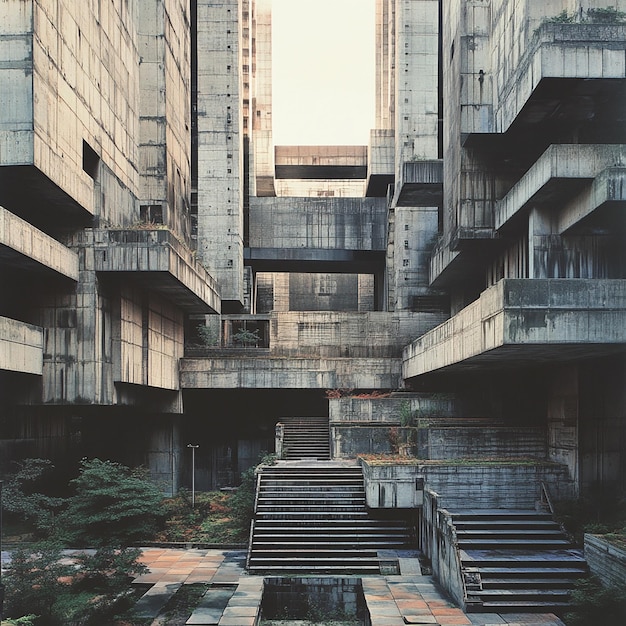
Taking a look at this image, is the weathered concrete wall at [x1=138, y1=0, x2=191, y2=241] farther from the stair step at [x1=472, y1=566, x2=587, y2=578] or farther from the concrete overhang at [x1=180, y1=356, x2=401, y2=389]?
the stair step at [x1=472, y1=566, x2=587, y2=578]

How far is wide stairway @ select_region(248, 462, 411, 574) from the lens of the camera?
17.3 m

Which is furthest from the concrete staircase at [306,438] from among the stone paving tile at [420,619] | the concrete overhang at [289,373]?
the stone paving tile at [420,619]

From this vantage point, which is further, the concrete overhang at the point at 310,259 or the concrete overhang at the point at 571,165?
the concrete overhang at the point at 310,259

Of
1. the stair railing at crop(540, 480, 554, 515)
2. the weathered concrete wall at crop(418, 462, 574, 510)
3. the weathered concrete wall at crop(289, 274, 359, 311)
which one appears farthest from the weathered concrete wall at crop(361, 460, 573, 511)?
the weathered concrete wall at crop(289, 274, 359, 311)

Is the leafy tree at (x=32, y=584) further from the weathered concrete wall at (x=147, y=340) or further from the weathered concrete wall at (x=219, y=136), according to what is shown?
the weathered concrete wall at (x=219, y=136)

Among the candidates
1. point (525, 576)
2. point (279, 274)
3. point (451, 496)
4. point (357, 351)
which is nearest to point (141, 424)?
point (357, 351)

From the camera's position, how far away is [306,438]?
2691cm

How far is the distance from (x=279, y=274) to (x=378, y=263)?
8420 millimetres

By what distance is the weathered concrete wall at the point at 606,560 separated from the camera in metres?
13.5

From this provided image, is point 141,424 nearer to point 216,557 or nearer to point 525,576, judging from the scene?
point 216,557

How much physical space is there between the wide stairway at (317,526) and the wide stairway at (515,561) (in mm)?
2410

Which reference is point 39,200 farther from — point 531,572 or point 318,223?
point 318,223

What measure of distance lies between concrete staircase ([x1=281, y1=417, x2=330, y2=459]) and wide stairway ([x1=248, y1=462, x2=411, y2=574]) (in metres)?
3.46

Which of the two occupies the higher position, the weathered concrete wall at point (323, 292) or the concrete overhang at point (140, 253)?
the weathered concrete wall at point (323, 292)
